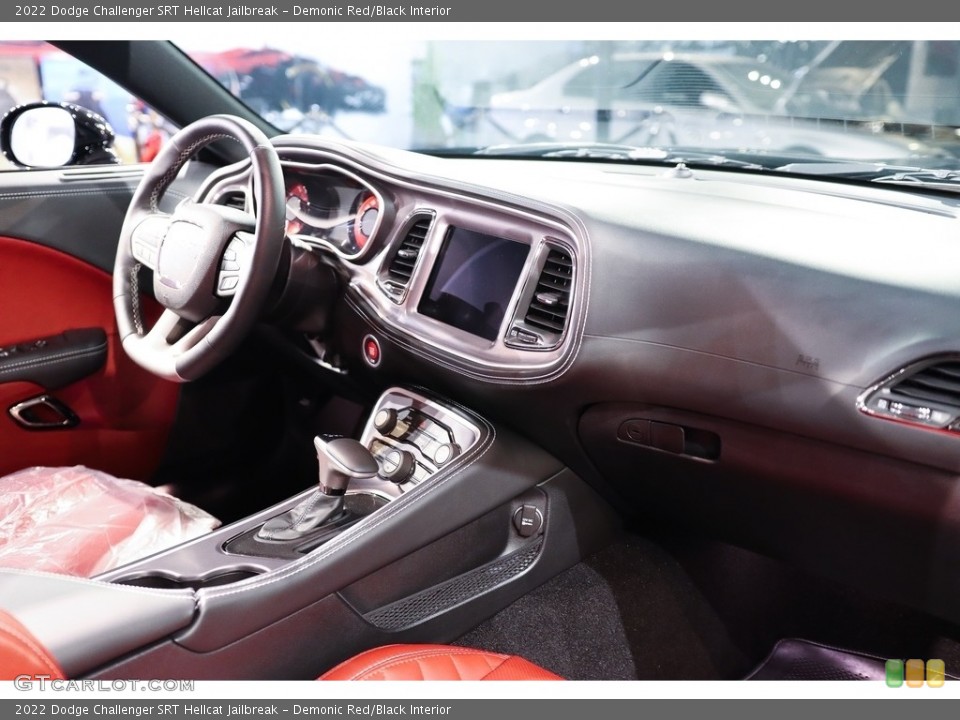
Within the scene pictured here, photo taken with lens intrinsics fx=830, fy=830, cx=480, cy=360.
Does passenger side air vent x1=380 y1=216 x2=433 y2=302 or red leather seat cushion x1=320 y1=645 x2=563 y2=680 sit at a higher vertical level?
passenger side air vent x1=380 y1=216 x2=433 y2=302

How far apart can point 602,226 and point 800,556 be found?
61 cm

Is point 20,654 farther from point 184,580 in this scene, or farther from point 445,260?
point 445,260

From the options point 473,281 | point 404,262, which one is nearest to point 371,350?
point 404,262

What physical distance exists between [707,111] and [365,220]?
0.98 m

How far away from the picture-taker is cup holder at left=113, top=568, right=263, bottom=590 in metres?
1.19

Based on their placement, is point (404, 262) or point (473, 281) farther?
point (404, 262)

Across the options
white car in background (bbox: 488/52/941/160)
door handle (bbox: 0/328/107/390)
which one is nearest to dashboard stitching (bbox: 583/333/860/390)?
white car in background (bbox: 488/52/941/160)

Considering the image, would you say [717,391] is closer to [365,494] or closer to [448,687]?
[448,687]

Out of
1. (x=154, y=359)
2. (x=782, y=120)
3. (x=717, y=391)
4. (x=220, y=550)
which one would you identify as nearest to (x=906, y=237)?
(x=717, y=391)

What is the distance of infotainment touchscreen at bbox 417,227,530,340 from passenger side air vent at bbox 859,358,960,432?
1.92 feet

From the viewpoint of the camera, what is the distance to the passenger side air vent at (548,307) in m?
1.32

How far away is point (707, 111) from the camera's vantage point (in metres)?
2.11

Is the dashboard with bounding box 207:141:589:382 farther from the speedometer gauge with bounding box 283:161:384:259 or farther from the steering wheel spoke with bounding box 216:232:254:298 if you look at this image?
the steering wheel spoke with bounding box 216:232:254:298

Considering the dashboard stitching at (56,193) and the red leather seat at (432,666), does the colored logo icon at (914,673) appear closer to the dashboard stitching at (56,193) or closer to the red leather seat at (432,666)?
the red leather seat at (432,666)
